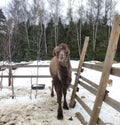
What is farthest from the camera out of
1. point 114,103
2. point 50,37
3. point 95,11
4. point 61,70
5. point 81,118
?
point 50,37

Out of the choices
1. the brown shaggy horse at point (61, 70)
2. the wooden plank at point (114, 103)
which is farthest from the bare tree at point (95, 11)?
the wooden plank at point (114, 103)

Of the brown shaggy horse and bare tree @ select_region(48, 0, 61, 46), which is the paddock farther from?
bare tree @ select_region(48, 0, 61, 46)

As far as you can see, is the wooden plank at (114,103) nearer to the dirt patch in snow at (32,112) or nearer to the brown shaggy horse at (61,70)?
the dirt patch in snow at (32,112)

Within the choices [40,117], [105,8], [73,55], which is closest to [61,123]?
[40,117]

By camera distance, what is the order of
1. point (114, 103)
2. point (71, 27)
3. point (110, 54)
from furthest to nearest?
point (71, 27)
point (110, 54)
point (114, 103)

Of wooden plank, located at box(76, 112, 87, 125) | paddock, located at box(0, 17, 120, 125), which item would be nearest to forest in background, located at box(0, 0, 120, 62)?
paddock, located at box(0, 17, 120, 125)

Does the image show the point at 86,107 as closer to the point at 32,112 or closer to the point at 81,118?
the point at 81,118

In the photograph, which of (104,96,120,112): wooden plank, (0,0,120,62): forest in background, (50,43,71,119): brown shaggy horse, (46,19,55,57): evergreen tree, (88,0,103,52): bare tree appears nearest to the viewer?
(104,96,120,112): wooden plank

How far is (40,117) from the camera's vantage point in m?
5.64

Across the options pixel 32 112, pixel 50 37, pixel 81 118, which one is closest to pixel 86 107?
pixel 81 118

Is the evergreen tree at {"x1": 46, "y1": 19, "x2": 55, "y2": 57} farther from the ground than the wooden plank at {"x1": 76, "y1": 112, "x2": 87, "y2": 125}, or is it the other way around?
the evergreen tree at {"x1": 46, "y1": 19, "x2": 55, "y2": 57}

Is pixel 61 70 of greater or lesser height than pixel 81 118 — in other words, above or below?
above

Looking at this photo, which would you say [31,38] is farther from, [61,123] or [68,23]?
[61,123]

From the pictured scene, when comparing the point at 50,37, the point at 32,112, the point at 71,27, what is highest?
the point at 71,27
